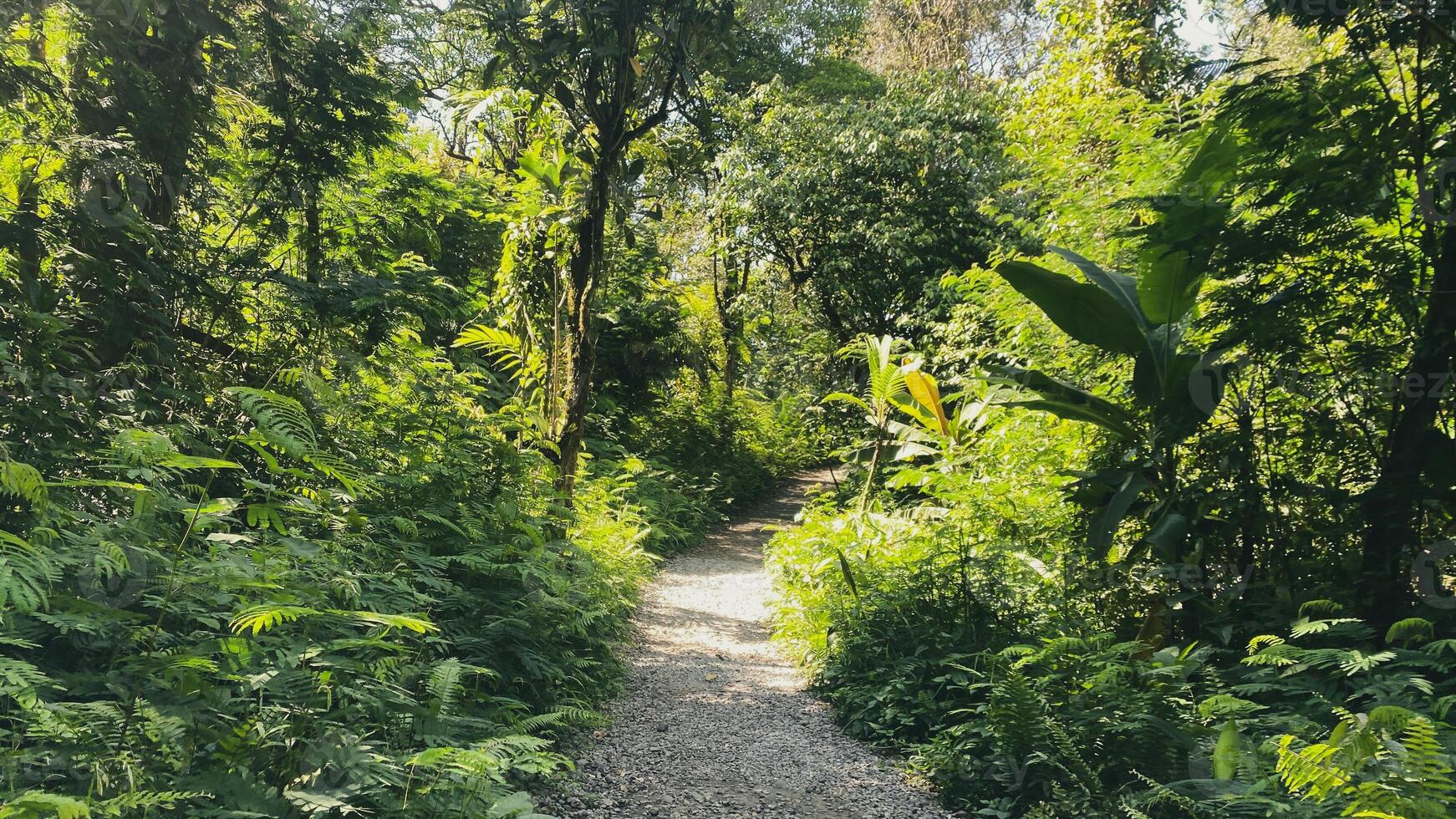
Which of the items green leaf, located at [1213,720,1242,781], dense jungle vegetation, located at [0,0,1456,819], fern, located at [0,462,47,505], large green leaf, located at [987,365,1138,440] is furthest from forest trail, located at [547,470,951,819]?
fern, located at [0,462,47,505]

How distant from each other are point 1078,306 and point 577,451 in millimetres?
4337

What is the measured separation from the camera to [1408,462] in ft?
11.1

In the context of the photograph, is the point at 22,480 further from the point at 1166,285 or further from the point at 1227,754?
the point at 1166,285

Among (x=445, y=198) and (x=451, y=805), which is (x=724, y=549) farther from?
(x=451, y=805)

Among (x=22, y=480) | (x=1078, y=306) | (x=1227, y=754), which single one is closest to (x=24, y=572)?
(x=22, y=480)

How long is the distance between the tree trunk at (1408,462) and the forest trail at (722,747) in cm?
216

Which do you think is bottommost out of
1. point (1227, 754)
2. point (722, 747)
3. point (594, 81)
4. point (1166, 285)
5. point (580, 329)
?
point (722, 747)

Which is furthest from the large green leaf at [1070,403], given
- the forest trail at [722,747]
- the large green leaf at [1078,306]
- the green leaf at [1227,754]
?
the forest trail at [722,747]

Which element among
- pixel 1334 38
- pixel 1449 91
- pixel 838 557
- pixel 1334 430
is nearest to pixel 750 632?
pixel 838 557

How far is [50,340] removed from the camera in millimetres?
3176

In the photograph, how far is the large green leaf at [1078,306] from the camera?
3.95 m

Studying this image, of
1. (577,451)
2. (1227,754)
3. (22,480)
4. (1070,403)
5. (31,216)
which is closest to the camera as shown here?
(22,480)

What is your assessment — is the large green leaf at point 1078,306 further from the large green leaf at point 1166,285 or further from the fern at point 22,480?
the fern at point 22,480

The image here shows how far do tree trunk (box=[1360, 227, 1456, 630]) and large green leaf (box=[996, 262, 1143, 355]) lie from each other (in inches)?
42.9
